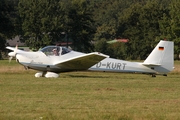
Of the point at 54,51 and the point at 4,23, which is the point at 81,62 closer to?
the point at 54,51

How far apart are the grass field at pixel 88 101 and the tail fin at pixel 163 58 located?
4.69 metres

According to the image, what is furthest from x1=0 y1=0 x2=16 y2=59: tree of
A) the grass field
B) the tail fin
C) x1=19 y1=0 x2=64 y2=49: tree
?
the grass field

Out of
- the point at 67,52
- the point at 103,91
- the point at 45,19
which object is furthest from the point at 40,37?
the point at 103,91

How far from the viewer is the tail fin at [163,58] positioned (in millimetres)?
24125

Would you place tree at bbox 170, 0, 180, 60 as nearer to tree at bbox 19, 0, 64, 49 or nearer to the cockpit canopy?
tree at bbox 19, 0, 64, 49

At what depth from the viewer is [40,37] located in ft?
212

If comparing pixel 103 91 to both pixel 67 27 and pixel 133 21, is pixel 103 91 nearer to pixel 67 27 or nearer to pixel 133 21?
pixel 67 27

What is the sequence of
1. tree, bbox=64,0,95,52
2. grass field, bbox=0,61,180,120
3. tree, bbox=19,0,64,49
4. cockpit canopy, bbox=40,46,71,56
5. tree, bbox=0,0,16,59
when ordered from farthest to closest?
1. tree, bbox=64,0,95,52
2. tree, bbox=19,0,64,49
3. tree, bbox=0,0,16,59
4. cockpit canopy, bbox=40,46,71,56
5. grass field, bbox=0,61,180,120

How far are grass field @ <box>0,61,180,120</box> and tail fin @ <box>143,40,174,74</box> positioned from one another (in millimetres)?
4690

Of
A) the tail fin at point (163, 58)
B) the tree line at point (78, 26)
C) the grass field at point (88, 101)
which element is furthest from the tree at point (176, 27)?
the grass field at point (88, 101)

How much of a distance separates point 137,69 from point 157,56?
0.99m

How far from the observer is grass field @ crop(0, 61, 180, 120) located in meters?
11.5

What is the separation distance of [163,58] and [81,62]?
3.38 meters

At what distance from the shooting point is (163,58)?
79.4 ft
